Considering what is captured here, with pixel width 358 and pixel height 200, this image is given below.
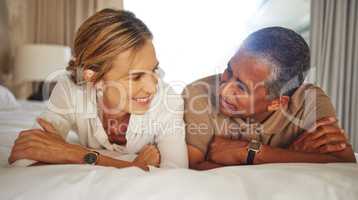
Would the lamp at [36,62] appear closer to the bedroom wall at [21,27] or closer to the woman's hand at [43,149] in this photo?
the bedroom wall at [21,27]

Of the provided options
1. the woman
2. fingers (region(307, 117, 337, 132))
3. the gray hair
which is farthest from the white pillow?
fingers (region(307, 117, 337, 132))

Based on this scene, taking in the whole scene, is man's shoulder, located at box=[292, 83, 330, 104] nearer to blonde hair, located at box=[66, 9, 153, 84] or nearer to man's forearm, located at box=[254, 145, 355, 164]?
man's forearm, located at box=[254, 145, 355, 164]

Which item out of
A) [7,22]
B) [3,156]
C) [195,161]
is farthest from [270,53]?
[7,22]

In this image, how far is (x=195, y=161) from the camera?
0.51m

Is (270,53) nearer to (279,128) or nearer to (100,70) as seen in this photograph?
(279,128)

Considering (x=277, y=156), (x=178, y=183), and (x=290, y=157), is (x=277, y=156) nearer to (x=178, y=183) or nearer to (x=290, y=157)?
(x=290, y=157)

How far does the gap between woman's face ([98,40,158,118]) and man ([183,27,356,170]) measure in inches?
3.1

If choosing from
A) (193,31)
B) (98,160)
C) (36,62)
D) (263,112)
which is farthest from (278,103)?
(36,62)

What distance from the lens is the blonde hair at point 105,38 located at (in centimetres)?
46

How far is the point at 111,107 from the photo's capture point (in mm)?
506

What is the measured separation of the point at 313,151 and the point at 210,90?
0.73 ft

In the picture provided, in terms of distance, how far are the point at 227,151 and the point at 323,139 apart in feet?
0.58

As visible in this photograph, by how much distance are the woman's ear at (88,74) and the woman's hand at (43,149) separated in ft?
0.39

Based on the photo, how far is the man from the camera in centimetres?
49
